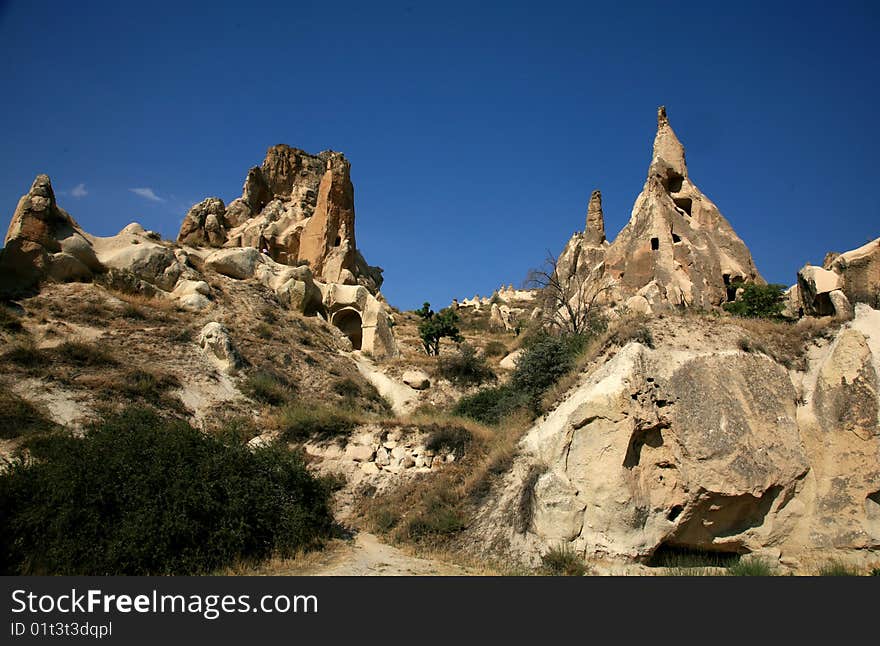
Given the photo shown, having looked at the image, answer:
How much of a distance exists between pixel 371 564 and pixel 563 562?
299 centimetres

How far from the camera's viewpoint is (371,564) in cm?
902

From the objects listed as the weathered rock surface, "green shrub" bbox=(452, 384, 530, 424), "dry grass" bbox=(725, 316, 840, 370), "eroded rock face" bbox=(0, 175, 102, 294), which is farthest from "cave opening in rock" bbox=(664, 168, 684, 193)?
"eroded rock face" bbox=(0, 175, 102, 294)

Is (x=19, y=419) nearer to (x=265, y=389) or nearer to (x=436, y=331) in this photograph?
(x=265, y=389)

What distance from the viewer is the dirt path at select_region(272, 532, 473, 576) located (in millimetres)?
8453

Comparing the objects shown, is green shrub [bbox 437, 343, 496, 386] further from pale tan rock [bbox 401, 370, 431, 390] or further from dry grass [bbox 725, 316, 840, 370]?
dry grass [bbox 725, 316, 840, 370]

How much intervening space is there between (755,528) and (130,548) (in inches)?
367

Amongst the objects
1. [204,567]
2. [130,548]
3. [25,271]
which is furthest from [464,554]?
[25,271]

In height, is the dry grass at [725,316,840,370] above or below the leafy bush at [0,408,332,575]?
above

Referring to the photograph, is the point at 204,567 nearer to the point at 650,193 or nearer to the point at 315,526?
the point at 315,526

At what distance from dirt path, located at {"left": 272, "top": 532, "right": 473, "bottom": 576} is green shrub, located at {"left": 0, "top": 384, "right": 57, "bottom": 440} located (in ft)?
22.6

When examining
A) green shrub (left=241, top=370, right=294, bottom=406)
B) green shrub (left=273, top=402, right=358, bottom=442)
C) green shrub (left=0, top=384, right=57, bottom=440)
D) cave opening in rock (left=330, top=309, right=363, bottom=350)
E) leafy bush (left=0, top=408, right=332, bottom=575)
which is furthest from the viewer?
cave opening in rock (left=330, top=309, right=363, bottom=350)

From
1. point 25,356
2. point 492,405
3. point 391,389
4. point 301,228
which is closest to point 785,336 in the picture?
point 492,405

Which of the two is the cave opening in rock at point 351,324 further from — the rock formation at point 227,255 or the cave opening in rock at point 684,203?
the cave opening in rock at point 684,203

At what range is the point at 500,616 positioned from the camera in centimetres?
575
